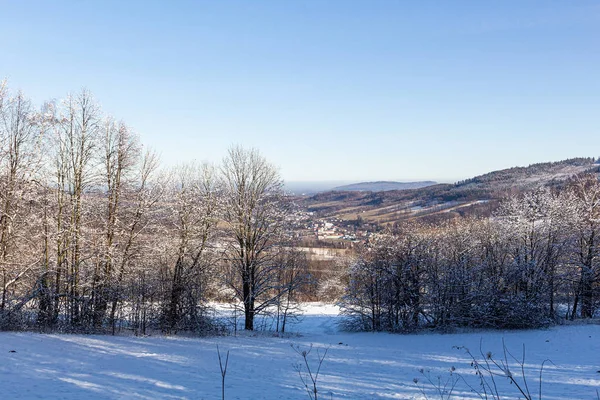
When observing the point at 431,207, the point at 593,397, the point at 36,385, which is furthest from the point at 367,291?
the point at 431,207

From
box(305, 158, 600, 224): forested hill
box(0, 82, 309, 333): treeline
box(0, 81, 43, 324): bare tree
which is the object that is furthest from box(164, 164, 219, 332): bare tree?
box(305, 158, 600, 224): forested hill

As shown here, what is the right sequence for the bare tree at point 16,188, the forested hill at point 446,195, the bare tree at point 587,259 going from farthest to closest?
1. the forested hill at point 446,195
2. the bare tree at point 587,259
3. the bare tree at point 16,188

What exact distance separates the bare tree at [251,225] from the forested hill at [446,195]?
89.9m

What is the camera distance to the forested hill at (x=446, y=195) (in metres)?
118

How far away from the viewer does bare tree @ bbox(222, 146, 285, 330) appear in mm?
20922

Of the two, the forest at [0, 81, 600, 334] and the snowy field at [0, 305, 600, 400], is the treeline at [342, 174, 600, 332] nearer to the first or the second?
the forest at [0, 81, 600, 334]

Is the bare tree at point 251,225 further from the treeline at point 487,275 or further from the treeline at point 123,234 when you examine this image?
the treeline at point 487,275

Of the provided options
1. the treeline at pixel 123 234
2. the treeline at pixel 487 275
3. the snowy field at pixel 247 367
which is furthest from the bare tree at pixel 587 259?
the treeline at pixel 123 234

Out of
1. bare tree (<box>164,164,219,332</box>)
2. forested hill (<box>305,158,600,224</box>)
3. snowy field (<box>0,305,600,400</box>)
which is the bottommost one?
snowy field (<box>0,305,600,400</box>)

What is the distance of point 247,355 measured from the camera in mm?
15125

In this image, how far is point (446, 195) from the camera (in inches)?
5418

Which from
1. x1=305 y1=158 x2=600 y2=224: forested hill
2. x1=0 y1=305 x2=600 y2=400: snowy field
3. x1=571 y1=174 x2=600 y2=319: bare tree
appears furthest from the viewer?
→ x1=305 y1=158 x2=600 y2=224: forested hill

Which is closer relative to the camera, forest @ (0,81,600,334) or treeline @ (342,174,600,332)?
forest @ (0,81,600,334)

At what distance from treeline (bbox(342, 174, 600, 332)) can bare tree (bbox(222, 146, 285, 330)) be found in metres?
6.74
